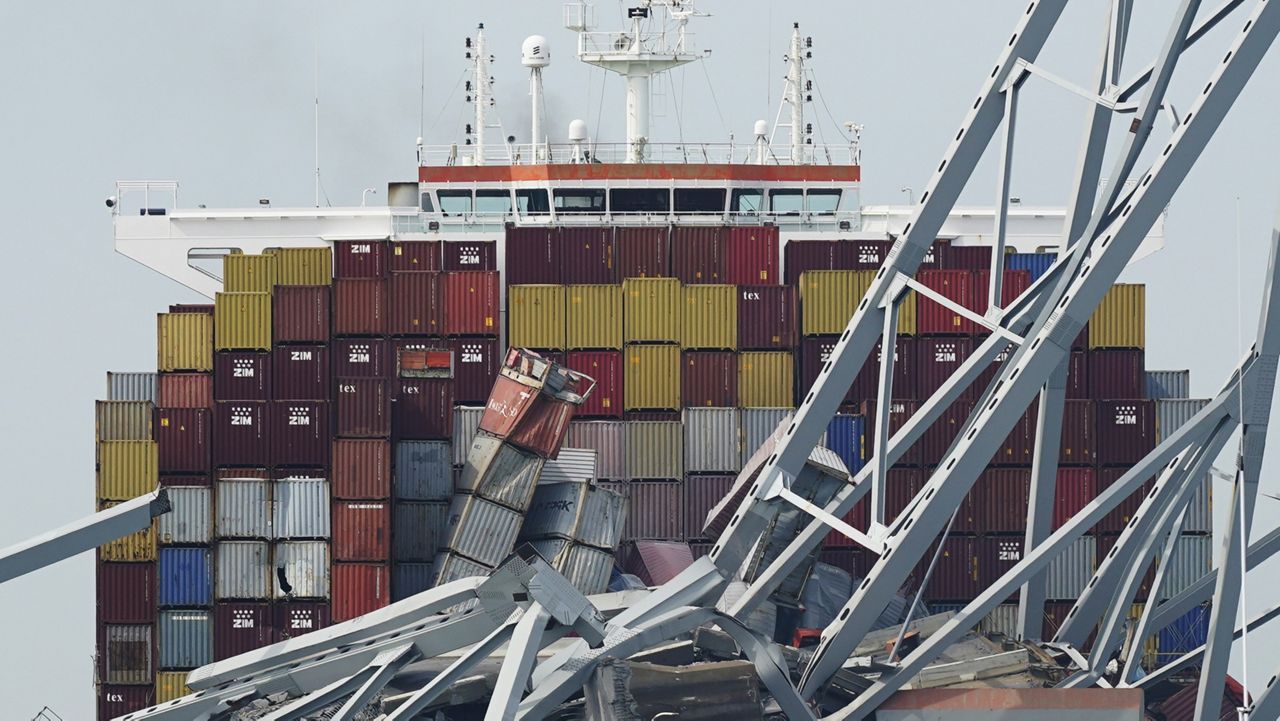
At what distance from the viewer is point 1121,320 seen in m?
44.9

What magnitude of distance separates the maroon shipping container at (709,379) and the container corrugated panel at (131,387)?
12389 mm

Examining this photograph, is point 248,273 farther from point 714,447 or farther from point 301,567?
point 714,447

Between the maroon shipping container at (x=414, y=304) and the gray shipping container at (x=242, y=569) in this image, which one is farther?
the maroon shipping container at (x=414, y=304)

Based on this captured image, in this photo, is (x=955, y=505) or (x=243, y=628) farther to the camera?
(x=243, y=628)

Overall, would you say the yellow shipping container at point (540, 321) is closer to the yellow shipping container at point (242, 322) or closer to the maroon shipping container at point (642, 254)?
the maroon shipping container at point (642, 254)

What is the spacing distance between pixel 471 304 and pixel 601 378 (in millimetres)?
3386

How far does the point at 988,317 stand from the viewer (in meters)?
30.5

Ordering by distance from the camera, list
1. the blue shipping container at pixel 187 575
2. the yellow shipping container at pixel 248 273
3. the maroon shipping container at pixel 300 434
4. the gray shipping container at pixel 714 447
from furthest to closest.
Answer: the yellow shipping container at pixel 248 273, the gray shipping container at pixel 714 447, the blue shipping container at pixel 187 575, the maroon shipping container at pixel 300 434

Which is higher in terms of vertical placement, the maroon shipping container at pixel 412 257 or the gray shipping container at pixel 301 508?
the maroon shipping container at pixel 412 257

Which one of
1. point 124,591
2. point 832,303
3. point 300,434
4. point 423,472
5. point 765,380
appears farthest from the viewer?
Answer: point 832,303

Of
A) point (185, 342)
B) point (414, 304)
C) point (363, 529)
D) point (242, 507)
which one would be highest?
point (414, 304)

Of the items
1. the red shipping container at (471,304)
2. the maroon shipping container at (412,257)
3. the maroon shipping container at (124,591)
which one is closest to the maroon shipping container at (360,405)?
the red shipping container at (471,304)

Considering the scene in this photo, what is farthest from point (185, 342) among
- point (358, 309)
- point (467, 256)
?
point (467, 256)

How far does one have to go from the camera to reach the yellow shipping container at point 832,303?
146ft
